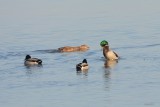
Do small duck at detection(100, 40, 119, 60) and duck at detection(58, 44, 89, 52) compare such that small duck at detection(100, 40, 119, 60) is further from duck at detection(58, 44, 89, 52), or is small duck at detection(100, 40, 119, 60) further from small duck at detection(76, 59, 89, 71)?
small duck at detection(76, 59, 89, 71)

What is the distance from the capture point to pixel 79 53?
99.6 ft

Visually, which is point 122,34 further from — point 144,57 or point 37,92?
point 37,92

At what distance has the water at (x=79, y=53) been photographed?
69.8 feet

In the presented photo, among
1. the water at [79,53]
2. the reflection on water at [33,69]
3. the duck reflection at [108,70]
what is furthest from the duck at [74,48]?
the reflection on water at [33,69]

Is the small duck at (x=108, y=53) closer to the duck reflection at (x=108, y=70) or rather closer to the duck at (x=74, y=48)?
the duck reflection at (x=108, y=70)

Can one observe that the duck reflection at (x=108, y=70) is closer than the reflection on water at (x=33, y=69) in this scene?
Yes

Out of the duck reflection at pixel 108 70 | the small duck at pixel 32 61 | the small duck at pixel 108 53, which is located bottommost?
the duck reflection at pixel 108 70

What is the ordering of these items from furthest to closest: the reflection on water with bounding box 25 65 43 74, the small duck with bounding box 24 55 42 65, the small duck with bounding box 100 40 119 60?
the small duck with bounding box 100 40 119 60 → the small duck with bounding box 24 55 42 65 → the reflection on water with bounding box 25 65 43 74

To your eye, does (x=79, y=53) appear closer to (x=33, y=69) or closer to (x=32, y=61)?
(x=32, y=61)

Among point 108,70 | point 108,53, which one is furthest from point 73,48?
point 108,70

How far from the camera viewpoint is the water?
21.3 meters

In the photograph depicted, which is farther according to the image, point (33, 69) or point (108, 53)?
point (108, 53)

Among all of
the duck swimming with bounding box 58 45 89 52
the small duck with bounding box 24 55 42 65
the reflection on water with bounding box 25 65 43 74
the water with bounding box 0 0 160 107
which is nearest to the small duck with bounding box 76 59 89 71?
the water with bounding box 0 0 160 107

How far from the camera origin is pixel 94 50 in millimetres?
30812
